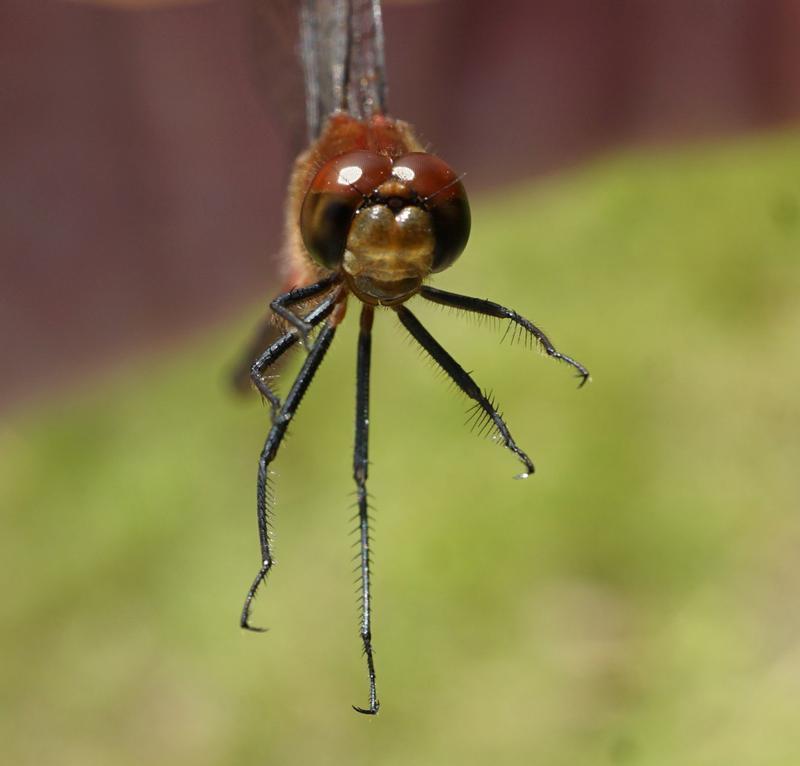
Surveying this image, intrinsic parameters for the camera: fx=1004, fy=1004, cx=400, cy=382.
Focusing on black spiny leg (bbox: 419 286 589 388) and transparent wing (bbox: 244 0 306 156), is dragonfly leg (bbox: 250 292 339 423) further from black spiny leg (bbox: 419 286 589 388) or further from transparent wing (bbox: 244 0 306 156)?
transparent wing (bbox: 244 0 306 156)

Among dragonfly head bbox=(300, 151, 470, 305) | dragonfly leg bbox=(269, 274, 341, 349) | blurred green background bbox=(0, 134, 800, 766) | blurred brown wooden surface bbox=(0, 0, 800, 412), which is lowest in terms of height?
blurred green background bbox=(0, 134, 800, 766)

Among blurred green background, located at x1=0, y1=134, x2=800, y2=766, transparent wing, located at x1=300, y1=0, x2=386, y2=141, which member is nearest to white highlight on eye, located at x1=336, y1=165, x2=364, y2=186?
transparent wing, located at x1=300, y1=0, x2=386, y2=141

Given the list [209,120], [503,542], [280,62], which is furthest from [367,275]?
[209,120]

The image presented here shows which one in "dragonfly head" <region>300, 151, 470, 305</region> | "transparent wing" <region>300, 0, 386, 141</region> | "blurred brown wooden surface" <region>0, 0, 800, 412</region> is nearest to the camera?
"dragonfly head" <region>300, 151, 470, 305</region>

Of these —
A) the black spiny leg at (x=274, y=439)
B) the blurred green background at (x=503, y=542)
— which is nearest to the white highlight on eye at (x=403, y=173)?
the black spiny leg at (x=274, y=439)

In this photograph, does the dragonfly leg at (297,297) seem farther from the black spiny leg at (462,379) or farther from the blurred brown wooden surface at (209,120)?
the blurred brown wooden surface at (209,120)

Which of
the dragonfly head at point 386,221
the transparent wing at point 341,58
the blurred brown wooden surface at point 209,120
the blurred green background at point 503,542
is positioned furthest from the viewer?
the blurred brown wooden surface at point 209,120

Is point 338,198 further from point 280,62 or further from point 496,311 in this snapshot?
point 280,62
